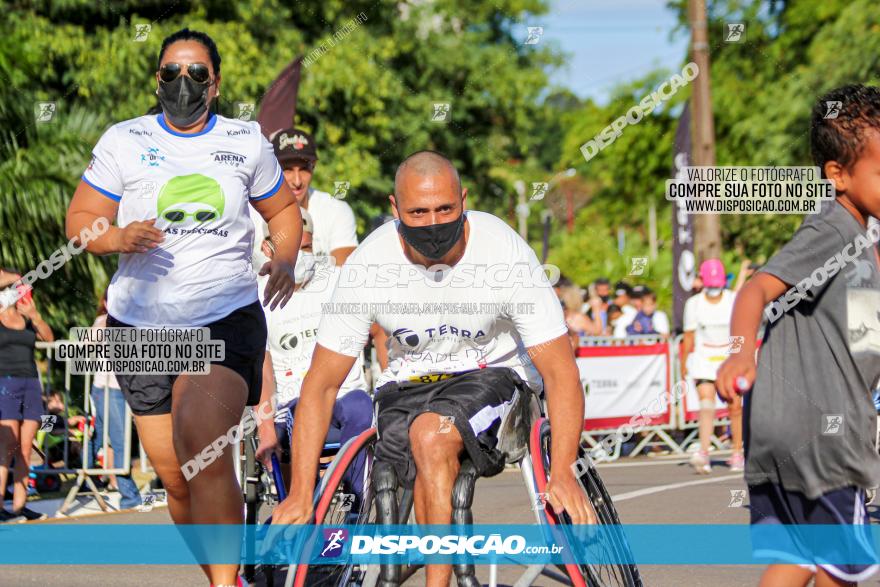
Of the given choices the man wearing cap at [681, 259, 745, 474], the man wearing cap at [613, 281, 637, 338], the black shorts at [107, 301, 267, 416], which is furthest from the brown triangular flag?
the black shorts at [107, 301, 267, 416]

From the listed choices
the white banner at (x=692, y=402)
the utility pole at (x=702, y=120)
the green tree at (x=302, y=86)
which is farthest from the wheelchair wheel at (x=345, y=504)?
the utility pole at (x=702, y=120)

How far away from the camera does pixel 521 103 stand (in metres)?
32.3

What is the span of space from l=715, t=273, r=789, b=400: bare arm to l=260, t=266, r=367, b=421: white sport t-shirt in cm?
321

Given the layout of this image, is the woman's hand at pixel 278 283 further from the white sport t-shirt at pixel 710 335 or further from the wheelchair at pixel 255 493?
the white sport t-shirt at pixel 710 335

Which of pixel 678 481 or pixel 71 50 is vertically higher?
pixel 71 50

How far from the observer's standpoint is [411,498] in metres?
4.79

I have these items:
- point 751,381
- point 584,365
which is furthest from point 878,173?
point 584,365

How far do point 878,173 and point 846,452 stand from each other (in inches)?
32.0

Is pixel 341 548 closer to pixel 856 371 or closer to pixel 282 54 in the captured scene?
pixel 856 371

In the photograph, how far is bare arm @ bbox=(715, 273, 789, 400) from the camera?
3500mm

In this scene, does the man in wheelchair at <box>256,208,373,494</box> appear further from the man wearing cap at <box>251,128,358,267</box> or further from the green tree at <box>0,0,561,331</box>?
the green tree at <box>0,0,561,331</box>

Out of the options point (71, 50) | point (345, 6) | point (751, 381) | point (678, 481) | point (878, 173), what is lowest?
point (678, 481)

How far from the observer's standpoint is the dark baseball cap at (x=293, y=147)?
6.79 metres

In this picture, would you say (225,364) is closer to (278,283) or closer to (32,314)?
(278,283)
